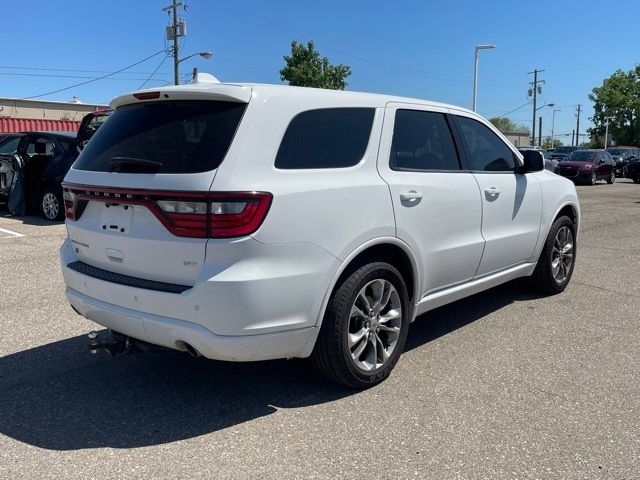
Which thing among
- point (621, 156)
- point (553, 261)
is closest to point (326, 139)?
point (553, 261)

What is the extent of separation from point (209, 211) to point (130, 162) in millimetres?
674

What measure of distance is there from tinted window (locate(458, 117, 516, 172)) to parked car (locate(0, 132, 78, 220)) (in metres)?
7.72

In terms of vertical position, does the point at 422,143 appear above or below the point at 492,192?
above

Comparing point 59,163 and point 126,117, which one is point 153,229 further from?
point 59,163

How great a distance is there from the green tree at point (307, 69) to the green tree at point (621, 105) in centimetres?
4094

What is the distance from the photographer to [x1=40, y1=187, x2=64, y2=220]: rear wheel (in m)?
10.3

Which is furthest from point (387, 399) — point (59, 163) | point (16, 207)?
point (16, 207)

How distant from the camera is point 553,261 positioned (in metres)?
5.74

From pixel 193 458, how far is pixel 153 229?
1177mm

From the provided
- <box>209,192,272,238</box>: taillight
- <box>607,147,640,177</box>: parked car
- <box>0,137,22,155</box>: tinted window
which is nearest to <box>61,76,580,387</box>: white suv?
<box>209,192,272,238</box>: taillight

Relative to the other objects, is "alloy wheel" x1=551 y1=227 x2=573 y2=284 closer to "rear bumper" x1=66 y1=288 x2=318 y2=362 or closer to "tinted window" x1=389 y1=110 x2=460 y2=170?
"tinted window" x1=389 y1=110 x2=460 y2=170

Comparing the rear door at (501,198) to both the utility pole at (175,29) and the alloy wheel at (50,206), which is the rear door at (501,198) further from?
the utility pole at (175,29)

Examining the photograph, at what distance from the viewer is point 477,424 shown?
3.19 meters

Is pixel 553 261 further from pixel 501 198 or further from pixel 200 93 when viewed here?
pixel 200 93
